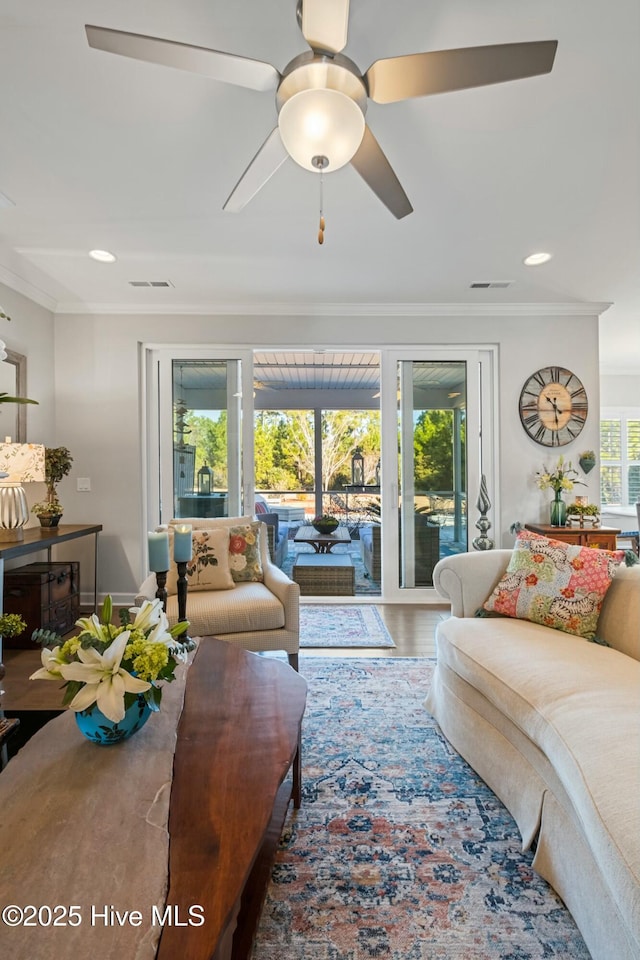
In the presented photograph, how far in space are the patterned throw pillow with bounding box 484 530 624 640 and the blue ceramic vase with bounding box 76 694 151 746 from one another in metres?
1.60

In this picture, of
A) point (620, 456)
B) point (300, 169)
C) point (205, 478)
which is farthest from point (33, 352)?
point (620, 456)

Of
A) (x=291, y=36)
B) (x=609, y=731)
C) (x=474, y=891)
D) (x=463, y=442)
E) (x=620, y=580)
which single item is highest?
(x=291, y=36)

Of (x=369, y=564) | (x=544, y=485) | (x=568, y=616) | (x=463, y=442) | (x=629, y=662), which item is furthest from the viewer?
(x=369, y=564)

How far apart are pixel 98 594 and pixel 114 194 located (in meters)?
3.11

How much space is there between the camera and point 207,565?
2900 millimetres

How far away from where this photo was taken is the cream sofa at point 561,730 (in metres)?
1.07

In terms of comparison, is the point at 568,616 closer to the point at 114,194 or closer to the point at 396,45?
the point at 396,45

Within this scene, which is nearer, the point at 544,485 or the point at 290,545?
the point at 544,485

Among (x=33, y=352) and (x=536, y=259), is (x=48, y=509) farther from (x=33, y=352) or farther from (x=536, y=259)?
(x=536, y=259)

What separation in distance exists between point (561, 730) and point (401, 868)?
641mm

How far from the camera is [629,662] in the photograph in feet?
5.65

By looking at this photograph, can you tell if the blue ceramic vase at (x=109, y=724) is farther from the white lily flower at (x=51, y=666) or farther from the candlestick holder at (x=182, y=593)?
the candlestick holder at (x=182, y=593)

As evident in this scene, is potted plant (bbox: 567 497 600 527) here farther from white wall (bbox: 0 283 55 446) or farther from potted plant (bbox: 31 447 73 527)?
white wall (bbox: 0 283 55 446)

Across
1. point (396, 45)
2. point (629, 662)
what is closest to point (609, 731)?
point (629, 662)
